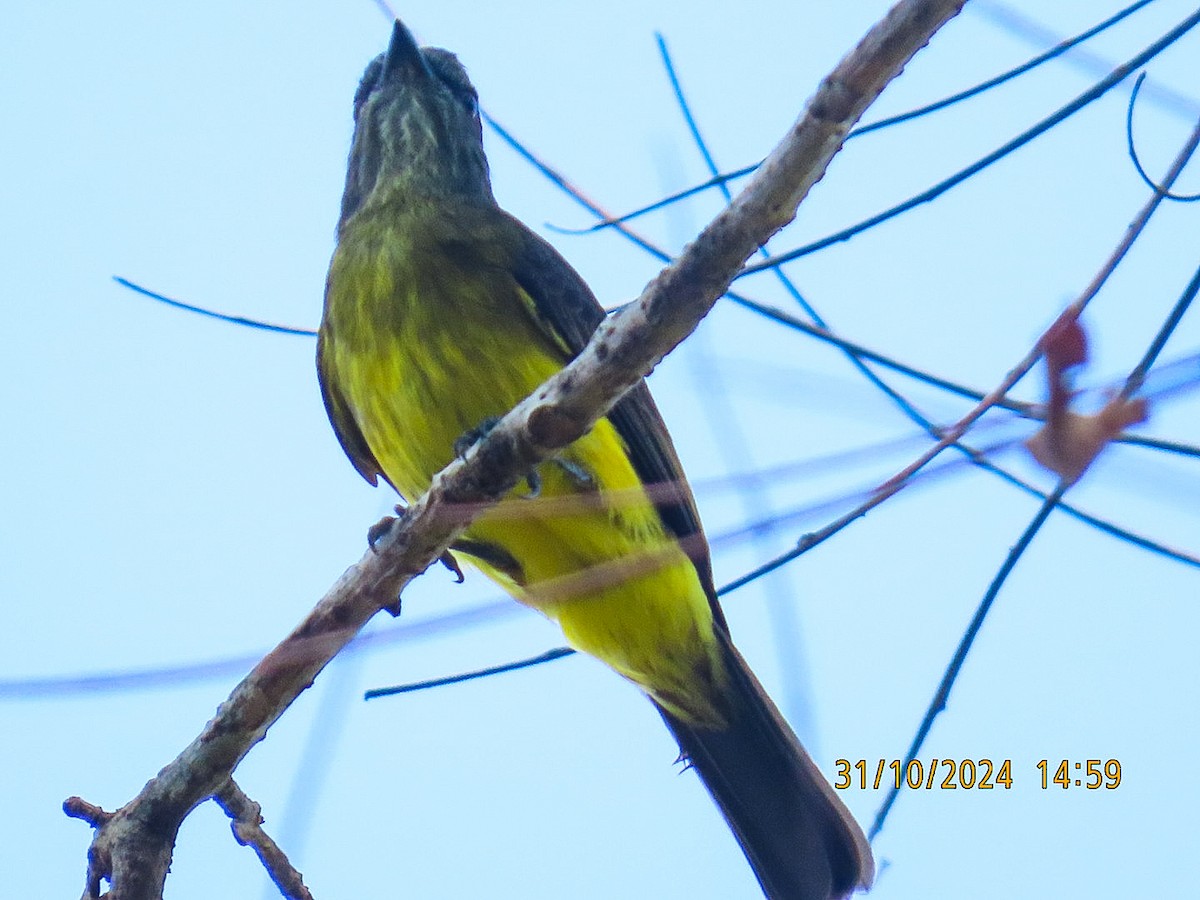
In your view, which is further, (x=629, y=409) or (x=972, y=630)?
(x=629, y=409)

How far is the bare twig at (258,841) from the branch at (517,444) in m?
0.05

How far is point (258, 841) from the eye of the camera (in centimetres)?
294

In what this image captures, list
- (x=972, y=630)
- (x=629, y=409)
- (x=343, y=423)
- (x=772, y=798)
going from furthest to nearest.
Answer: (x=343, y=423), (x=772, y=798), (x=629, y=409), (x=972, y=630)

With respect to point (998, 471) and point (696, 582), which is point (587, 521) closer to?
point (696, 582)

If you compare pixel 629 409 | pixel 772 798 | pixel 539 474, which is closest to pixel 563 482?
pixel 539 474

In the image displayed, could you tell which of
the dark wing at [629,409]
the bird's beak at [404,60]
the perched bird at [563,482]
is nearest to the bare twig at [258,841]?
the perched bird at [563,482]

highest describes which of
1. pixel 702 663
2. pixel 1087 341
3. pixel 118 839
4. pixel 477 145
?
pixel 477 145

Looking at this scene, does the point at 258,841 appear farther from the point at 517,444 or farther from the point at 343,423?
the point at 343,423

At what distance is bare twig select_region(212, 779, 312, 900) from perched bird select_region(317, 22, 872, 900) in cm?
88

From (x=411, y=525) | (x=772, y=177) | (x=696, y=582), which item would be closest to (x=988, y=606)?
(x=772, y=177)

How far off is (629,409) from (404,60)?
1801 millimetres

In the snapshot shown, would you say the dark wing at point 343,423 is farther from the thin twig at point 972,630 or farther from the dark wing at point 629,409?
the thin twig at point 972,630

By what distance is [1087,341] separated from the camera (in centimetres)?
106

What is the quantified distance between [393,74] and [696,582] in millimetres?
2159
